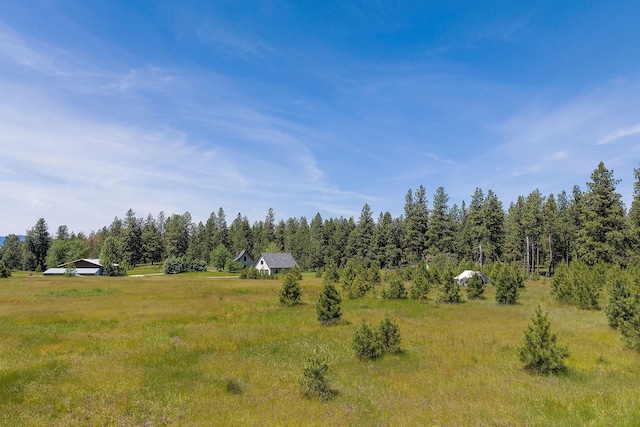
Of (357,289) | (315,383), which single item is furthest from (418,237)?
(315,383)

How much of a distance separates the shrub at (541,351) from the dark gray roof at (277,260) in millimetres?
78873

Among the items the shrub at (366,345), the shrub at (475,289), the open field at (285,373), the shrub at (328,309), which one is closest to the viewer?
the open field at (285,373)

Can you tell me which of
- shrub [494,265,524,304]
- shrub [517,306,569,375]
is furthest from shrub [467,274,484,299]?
shrub [517,306,569,375]

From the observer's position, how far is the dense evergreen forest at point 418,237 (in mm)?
55281

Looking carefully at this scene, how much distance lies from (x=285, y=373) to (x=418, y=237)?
77.5m

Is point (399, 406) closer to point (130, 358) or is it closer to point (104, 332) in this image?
point (130, 358)

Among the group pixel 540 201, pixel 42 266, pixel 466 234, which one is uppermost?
pixel 540 201

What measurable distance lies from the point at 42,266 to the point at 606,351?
152 meters

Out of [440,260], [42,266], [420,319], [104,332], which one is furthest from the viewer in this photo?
[42,266]

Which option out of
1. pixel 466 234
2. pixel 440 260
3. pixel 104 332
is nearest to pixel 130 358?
pixel 104 332

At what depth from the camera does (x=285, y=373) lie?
567 inches

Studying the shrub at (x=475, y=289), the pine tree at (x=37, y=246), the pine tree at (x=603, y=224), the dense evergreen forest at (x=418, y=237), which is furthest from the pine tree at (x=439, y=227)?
the pine tree at (x=37, y=246)

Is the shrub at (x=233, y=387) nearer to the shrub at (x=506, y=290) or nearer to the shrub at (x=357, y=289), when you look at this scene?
the shrub at (x=357, y=289)

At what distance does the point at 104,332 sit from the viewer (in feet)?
71.9
